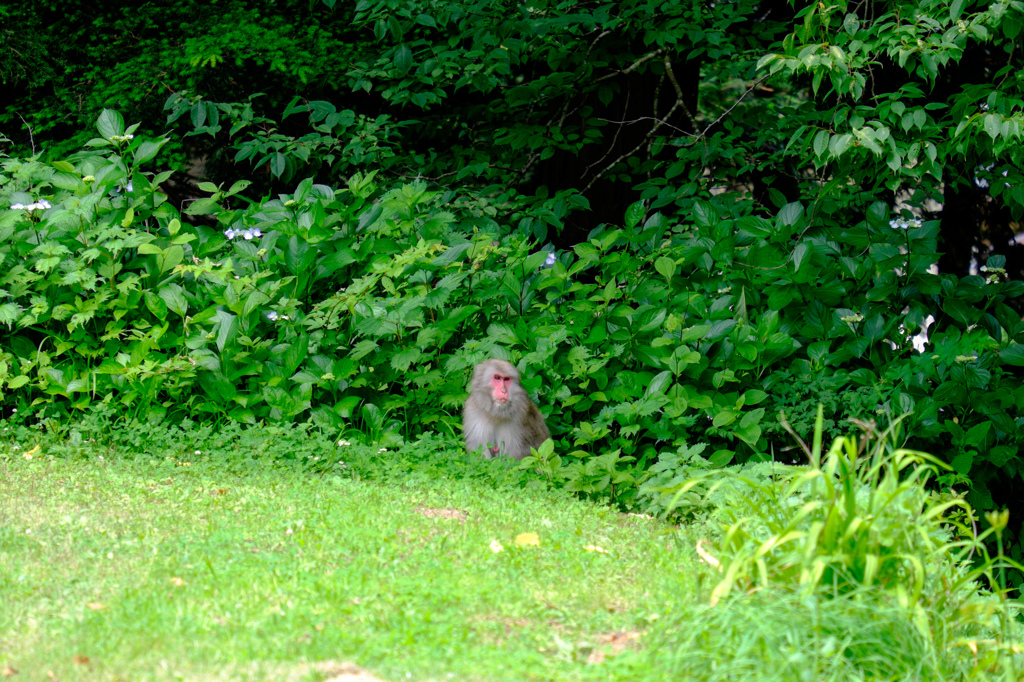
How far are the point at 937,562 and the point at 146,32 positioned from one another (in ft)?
26.0

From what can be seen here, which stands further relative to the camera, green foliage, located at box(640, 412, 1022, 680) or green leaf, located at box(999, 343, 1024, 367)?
green leaf, located at box(999, 343, 1024, 367)

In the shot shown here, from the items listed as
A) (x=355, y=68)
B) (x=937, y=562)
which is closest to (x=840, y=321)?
(x=937, y=562)

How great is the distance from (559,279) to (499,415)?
133 cm

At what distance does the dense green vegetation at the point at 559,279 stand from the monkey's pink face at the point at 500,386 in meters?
0.34

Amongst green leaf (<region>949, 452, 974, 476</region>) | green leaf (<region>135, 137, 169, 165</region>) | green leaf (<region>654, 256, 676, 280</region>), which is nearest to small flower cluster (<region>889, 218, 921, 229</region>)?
green leaf (<region>654, 256, 676, 280</region>)

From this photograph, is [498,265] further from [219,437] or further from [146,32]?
[146,32]

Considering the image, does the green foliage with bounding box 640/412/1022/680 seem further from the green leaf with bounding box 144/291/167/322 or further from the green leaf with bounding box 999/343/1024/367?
the green leaf with bounding box 144/291/167/322

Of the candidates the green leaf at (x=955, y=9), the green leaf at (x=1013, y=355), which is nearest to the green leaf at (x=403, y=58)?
the green leaf at (x=955, y=9)

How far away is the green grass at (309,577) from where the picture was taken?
328cm

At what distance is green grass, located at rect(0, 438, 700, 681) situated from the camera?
10.7ft

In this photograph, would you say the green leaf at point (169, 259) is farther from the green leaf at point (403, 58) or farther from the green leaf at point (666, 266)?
the green leaf at point (666, 266)

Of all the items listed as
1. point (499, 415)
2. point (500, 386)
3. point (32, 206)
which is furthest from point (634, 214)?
point (32, 206)

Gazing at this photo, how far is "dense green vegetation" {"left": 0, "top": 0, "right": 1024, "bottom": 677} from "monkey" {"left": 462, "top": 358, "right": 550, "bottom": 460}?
0.96ft

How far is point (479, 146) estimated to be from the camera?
30.5 ft
